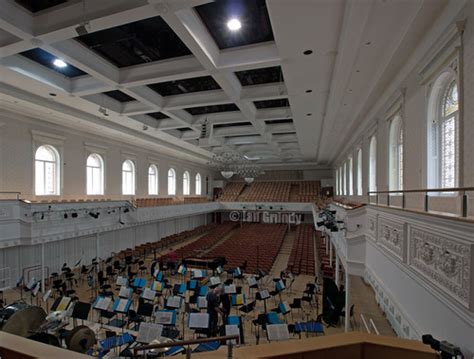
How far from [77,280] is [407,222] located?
14195mm

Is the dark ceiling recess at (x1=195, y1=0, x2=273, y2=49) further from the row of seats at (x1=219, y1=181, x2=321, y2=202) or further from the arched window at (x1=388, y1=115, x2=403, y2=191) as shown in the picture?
the row of seats at (x1=219, y1=181, x2=321, y2=202)

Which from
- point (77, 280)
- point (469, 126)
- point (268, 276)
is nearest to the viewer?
point (469, 126)

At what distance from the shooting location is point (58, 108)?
1080cm

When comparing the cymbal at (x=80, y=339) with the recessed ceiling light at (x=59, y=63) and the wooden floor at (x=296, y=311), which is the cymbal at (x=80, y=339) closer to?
the wooden floor at (x=296, y=311)

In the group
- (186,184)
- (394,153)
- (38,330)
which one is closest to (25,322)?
(38,330)

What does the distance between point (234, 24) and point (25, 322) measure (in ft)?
23.9

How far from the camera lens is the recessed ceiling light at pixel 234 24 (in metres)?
5.78

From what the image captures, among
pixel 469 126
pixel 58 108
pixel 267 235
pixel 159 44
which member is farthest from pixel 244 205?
pixel 469 126

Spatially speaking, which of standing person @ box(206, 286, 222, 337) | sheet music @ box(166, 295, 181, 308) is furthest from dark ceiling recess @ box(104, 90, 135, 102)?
standing person @ box(206, 286, 222, 337)

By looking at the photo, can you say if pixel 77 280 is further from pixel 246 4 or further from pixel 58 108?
pixel 246 4

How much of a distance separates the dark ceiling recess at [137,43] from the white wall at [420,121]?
5684mm

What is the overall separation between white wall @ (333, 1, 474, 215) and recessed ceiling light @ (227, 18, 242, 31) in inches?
153

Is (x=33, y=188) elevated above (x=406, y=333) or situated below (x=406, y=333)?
above

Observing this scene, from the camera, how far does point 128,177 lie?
731 inches
